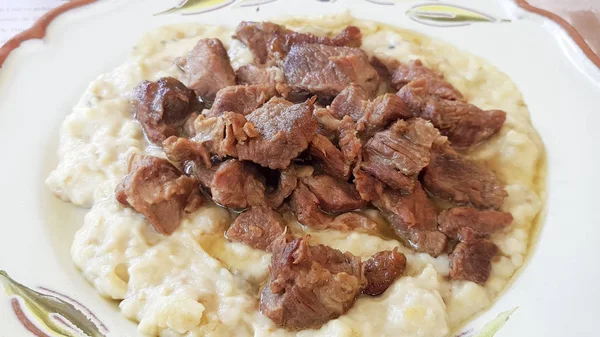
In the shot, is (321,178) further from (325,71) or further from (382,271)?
(325,71)

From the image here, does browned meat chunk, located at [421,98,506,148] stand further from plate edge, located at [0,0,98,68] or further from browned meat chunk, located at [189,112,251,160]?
plate edge, located at [0,0,98,68]

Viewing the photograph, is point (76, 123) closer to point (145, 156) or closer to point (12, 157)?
point (12, 157)

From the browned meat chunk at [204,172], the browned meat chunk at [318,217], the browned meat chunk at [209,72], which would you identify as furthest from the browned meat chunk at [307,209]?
the browned meat chunk at [209,72]

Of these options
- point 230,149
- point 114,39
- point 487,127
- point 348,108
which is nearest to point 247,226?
point 230,149

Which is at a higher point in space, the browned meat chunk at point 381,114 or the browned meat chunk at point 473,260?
the browned meat chunk at point 381,114

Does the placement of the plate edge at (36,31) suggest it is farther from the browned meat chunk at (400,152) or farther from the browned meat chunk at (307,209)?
the browned meat chunk at (400,152)

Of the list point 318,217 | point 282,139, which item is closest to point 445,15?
point 282,139
